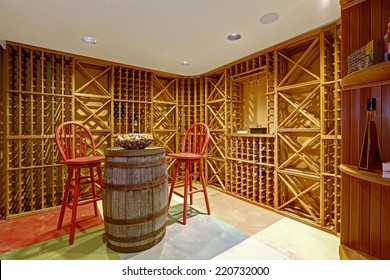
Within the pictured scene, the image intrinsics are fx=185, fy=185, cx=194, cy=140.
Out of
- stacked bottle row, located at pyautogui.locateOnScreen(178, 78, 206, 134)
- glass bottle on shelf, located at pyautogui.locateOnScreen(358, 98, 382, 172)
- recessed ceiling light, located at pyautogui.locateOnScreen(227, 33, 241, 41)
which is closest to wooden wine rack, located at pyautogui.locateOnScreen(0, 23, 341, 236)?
stacked bottle row, located at pyautogui.locateOnScreen(178, 78, 206, 134)

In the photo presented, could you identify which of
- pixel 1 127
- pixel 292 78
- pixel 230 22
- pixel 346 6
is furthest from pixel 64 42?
pixel 292 78

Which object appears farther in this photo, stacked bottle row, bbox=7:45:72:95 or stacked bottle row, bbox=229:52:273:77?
stacked bottle row, bbox=229:52:273:77

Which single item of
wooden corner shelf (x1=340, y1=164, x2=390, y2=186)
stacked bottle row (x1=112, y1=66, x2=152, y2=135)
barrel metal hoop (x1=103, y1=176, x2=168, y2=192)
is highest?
stacked bottle row (x1=112, y1=66, x2=152, y2=135)

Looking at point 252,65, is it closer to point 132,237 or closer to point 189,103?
point 189,103

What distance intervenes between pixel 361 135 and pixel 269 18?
4.99ft

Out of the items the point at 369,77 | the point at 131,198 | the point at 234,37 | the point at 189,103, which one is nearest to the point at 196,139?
the point at 131,198

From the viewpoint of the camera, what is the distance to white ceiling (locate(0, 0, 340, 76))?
175 centimetres

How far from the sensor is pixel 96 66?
332 cm

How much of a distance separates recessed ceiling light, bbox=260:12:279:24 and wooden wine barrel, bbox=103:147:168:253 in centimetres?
179

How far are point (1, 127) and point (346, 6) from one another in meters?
3.95

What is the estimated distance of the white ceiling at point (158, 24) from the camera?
1751 mm

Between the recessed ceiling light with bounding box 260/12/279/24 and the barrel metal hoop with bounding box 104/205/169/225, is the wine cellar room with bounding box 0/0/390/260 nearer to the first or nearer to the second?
the barrel metal hoop with bounding box 104/205/169/225

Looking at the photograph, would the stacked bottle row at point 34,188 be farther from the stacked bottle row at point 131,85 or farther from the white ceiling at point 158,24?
the white ceiling at point 158,24

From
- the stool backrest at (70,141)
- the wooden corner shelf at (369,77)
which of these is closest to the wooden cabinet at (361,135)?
the wooden corner shelf at (369,77)
